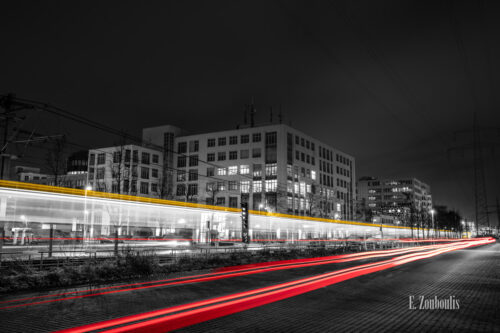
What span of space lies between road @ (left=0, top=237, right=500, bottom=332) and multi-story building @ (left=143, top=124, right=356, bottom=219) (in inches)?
2587

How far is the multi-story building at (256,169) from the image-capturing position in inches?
3317

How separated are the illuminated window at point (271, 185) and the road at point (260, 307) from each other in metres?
68.1

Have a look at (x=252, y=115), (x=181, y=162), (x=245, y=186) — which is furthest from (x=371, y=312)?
(x=252, y=115)

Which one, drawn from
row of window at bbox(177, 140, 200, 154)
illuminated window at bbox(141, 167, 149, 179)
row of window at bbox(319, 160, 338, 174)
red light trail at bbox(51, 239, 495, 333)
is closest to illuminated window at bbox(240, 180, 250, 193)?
row of window at bbox(177, 140, 200, 154)

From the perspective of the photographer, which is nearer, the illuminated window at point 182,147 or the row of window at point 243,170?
the row of window at point 243,170

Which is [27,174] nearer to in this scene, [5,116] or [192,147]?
[192,147]

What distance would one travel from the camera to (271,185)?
84.2 meters

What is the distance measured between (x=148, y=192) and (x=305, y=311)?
271 feet

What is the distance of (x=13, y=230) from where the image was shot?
27.4m

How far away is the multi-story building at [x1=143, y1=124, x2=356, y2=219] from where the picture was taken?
276ft

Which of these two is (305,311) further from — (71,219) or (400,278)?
(71,219)

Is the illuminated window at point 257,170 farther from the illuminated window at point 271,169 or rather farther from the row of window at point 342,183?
the row of window at point 342,183

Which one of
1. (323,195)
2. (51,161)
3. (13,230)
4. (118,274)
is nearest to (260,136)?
(323,195)

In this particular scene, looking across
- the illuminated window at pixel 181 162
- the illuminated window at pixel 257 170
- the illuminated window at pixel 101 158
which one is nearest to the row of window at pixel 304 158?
the illuminated window at pixel 257 170
